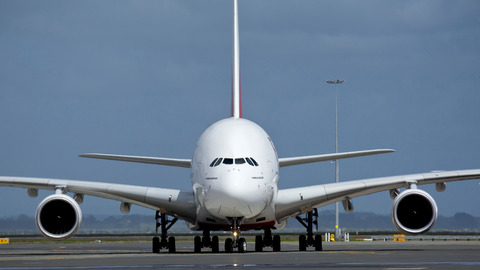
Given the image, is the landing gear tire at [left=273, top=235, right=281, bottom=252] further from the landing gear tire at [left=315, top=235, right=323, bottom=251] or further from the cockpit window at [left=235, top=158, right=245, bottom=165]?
the cockpit window at [left=235, top=158, right=245, bottom=165]

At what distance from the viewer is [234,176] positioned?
85.2 ft

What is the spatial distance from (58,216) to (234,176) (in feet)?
18.7

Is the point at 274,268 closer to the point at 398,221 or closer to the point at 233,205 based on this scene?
the point at 233,205

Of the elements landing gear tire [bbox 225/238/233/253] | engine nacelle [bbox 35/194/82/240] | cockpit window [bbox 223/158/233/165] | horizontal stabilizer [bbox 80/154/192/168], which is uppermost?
horizontal stabilizer [bbox 80/154/192/168]

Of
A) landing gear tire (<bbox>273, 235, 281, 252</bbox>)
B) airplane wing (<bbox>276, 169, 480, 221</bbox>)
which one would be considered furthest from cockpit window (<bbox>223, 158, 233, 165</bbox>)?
landing gear tire (<bbox>273, 235, 281, 252</bbox>)

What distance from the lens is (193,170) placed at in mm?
28219

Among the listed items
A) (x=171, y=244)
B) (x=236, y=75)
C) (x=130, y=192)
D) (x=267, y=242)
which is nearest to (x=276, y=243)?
(x=267, y=242)

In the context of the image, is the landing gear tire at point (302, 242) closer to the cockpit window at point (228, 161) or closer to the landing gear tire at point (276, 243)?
the landing gear tire at point (276, 243)

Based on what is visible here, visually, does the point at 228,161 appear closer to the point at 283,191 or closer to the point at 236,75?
the point at 283,191

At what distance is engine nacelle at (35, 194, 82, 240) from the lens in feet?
89.5

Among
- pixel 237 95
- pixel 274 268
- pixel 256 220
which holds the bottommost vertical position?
pixel 274 268

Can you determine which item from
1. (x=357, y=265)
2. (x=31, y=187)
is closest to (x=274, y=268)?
(x=357, y=265)

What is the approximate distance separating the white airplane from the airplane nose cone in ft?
0.09

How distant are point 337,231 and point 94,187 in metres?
32.2
